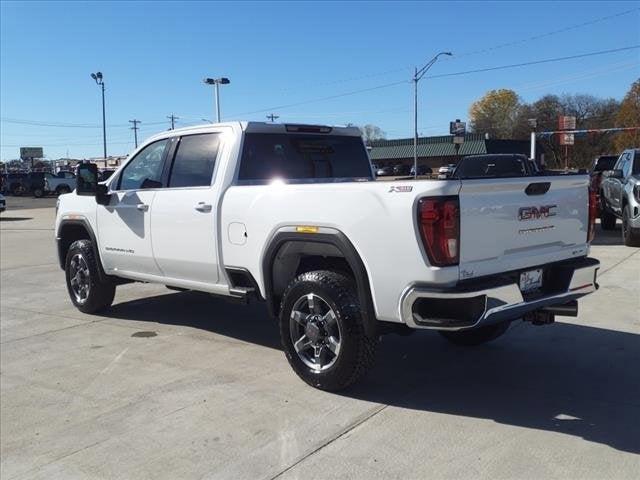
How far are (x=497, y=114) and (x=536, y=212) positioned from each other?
10113 cm

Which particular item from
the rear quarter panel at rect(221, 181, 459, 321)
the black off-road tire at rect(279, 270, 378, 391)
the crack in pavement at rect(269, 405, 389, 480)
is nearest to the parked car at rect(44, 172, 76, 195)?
the rear quarter panel at rect(221, 181, 459, 321)

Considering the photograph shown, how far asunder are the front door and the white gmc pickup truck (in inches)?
0.8

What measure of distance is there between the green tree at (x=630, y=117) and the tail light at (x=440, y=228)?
211 feet

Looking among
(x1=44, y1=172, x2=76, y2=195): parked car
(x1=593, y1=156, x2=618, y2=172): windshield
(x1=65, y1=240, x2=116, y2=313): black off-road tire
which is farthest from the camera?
(x1=44, y1=172, x2=76, y2=195): parked car

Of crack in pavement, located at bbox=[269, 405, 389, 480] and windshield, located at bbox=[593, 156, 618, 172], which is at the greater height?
windshield, located at bbox=[593, 156, 618, 172]

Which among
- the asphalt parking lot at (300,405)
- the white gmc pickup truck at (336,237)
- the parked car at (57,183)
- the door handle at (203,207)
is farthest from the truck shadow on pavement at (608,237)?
the parked car at (57,183)

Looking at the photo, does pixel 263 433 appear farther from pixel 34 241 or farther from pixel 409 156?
pixel 409 156

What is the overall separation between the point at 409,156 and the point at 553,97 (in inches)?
1051

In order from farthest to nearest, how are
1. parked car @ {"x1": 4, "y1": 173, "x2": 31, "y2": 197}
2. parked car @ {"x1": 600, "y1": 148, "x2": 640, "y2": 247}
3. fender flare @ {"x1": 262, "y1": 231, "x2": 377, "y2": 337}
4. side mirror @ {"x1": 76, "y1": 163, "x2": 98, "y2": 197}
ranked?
parked car @ {"x1": 4, "y1": 173, "x2": 31, "y2": 197}
parked car @ {"x1": 600, "y1": 148, "x2": 640, "y2": 247}
side mirror @ {"x1": 76, "y1": 163, "x2": 98, "y2": 197}
fender flare @ {"x1": 262, "y1": 231, "x2": 377, "y2": 337}

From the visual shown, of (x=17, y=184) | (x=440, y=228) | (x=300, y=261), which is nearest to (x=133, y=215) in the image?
(x=300, y=261)

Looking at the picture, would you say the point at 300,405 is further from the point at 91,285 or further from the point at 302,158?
the point at 91,285

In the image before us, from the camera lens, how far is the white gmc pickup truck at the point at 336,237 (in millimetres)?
3973

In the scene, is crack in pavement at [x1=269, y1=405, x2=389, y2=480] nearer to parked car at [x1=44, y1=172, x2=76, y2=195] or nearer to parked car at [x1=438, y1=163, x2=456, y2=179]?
parked car at [x1=438, y1=163, x2=456, y2=179]

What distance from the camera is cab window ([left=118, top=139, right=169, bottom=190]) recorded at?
6398mm
